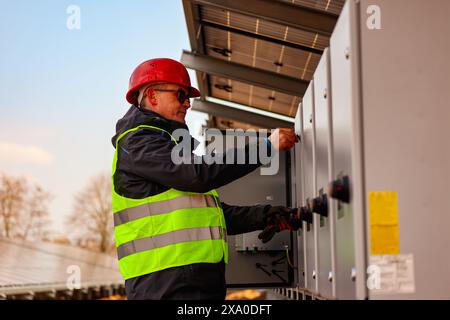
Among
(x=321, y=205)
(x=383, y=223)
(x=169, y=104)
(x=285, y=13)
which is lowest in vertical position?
(x=383, y=223)

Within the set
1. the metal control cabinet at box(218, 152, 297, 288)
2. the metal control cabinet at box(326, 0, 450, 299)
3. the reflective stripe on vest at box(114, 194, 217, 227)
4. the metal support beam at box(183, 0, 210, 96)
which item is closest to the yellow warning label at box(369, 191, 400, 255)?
the metal control cabinet at box(326, 0, 450, 299)

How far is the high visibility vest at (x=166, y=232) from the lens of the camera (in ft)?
11.2

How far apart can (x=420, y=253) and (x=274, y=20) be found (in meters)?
6.24

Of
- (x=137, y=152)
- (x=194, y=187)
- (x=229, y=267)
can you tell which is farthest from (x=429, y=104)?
(x=229, y=267)

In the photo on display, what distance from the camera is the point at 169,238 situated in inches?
135

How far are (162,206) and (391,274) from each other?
4.47 feet

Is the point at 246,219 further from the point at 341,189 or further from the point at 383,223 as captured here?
the point at 383,223

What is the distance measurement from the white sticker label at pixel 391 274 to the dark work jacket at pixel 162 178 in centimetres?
107

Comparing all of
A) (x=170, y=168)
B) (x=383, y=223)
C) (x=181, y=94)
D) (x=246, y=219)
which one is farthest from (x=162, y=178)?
(x=383, y=223)

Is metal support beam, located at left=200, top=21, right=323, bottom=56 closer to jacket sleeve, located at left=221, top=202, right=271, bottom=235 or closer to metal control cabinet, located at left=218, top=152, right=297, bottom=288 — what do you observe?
metal control cabinet, located at left=218, top=152, right=297, bottom=288

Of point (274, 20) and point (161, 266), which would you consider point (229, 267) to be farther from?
point (274, 20)

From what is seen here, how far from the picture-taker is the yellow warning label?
2518mm

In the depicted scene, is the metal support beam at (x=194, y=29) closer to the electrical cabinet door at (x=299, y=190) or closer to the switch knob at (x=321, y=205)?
the electrical cabinet door at (x=299, y=190)

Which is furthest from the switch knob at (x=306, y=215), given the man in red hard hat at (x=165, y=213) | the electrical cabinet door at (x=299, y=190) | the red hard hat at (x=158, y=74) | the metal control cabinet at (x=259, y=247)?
the metal control cabinet at (x=259, y=247)
